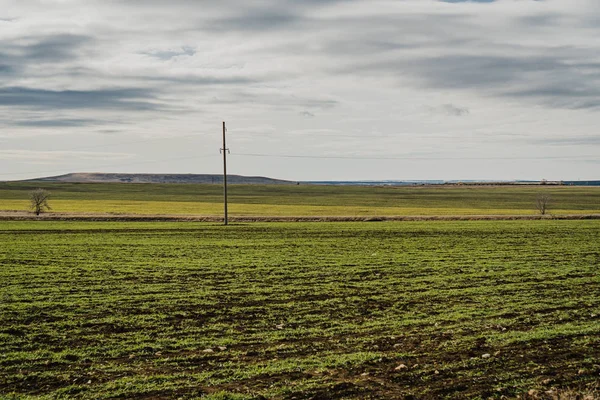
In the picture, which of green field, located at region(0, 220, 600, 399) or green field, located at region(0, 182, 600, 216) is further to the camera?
green field, located at region(0, 182, 600, 216)

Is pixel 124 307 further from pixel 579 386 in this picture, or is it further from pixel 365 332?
pixel 579 386

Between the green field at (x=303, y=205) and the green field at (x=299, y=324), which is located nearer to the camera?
the green field at (x=299, y=324)

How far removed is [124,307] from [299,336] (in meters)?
6.89

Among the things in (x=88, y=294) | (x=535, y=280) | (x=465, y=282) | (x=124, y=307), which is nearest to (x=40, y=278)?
(x=88, y=294)

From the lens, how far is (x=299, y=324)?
17.0 metres

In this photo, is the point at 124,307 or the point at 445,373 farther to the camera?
the point at 124,307

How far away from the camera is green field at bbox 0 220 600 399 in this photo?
12016 millimetres

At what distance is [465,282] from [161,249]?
21.3 meters

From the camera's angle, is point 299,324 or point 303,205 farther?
point 303,205

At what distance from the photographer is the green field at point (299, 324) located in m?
12.0

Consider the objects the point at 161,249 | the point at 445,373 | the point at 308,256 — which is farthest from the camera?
the point at 161,249

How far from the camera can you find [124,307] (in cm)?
1958

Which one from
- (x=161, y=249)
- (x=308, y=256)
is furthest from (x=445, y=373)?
(x=161, y=249)

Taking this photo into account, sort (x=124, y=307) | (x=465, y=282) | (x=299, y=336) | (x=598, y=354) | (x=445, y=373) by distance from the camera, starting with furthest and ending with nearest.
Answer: (x=465, y=282), (x=124, y=307), (x=299, y=336), (x=598, y=354), (x=445, y=373)
